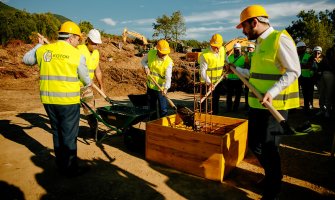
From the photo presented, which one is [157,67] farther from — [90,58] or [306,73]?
[306,73]

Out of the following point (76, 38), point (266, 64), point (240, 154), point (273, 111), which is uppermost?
point (76, 38)

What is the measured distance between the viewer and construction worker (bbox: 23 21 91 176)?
3.42m

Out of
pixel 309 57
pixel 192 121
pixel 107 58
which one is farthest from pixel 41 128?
pixel 107 58

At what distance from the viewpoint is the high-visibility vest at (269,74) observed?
8.43 ft

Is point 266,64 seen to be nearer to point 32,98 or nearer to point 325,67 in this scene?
point 325,67

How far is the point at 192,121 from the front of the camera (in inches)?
184

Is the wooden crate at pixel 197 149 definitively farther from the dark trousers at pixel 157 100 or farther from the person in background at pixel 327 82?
the person in background at pixel 327 82

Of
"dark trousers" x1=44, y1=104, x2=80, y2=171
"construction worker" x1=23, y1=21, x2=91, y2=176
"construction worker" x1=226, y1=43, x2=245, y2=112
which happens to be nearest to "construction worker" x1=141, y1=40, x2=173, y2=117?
"construction worker" x1=23, y1=21, x2=91, y2=176

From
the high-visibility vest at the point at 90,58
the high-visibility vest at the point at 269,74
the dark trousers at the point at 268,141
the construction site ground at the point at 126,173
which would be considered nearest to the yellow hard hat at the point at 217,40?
the construction site ground at the point at 126,173

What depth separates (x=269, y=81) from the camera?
267 cm

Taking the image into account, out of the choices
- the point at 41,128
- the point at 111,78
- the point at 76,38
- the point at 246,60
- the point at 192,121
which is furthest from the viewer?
the point at 111,78

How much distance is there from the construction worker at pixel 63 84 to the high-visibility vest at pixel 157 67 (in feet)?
6.41

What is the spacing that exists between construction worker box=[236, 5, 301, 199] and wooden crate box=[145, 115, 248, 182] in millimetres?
709

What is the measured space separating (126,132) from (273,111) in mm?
3084
